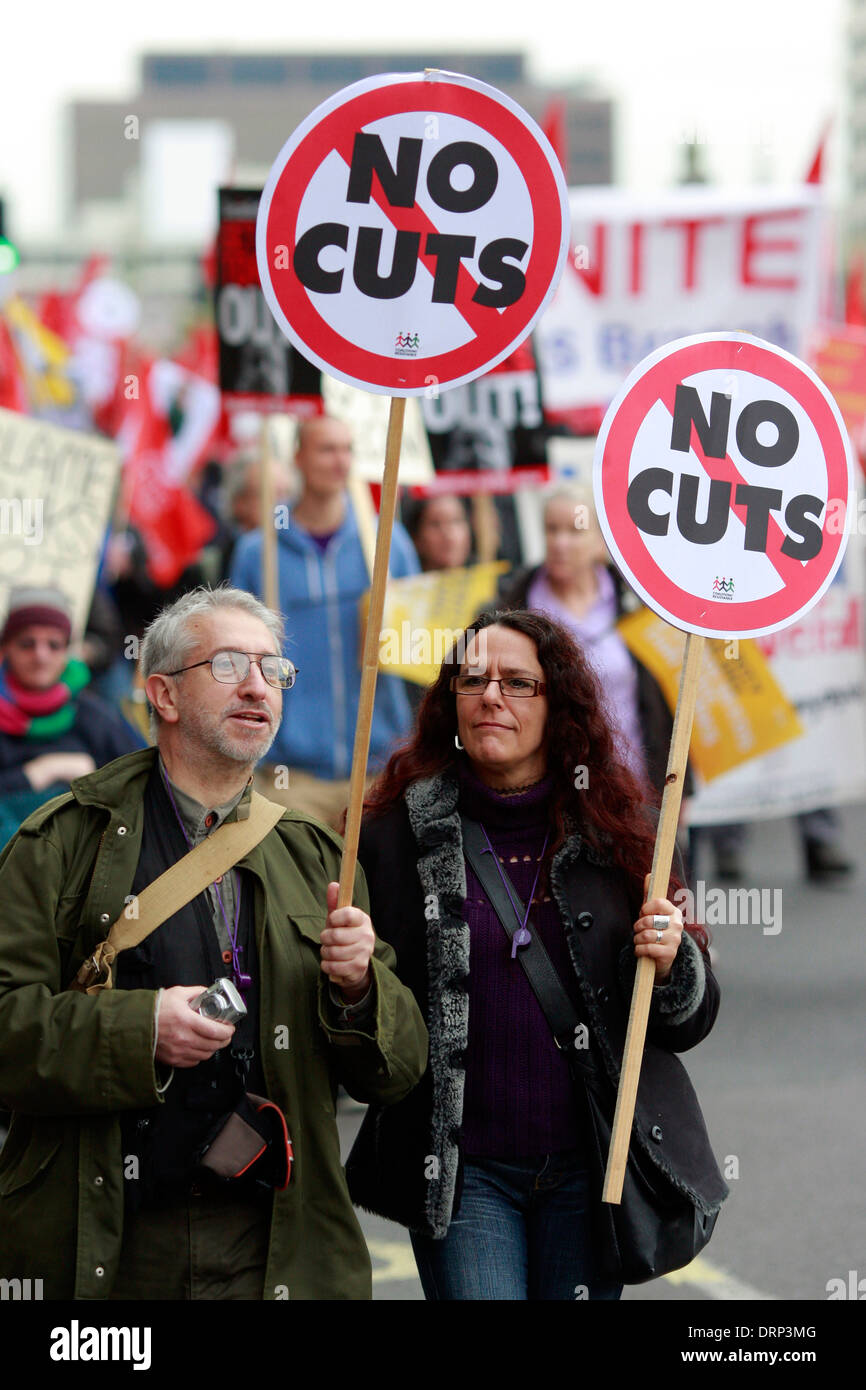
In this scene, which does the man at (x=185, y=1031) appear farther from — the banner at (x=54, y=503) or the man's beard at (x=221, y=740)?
the banner at (x=54, y=503)

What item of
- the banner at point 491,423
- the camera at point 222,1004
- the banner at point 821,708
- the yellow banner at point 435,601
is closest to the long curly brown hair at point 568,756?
the camera at point 222,1004

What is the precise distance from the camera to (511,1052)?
11.7 ft

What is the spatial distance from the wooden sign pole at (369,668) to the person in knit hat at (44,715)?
3.22 m

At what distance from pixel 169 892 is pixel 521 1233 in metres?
0.92

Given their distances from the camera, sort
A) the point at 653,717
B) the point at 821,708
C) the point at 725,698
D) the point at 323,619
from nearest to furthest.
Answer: the point at 653,717 < the point at 323,619 < the point at 725,698 < the point at 821,708

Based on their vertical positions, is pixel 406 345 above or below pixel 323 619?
above

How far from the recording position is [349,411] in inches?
377

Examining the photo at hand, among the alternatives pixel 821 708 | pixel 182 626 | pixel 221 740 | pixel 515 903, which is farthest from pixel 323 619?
pixel 221 740

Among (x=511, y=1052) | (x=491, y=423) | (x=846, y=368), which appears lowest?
(x=511, y=1052)

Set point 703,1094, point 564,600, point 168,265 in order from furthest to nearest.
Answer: point 168,265
point 564,600
point 703,1094

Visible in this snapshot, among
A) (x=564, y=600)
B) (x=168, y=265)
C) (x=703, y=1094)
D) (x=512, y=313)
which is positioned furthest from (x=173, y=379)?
(x=168, y=265)

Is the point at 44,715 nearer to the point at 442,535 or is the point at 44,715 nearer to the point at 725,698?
the point at 725,698
